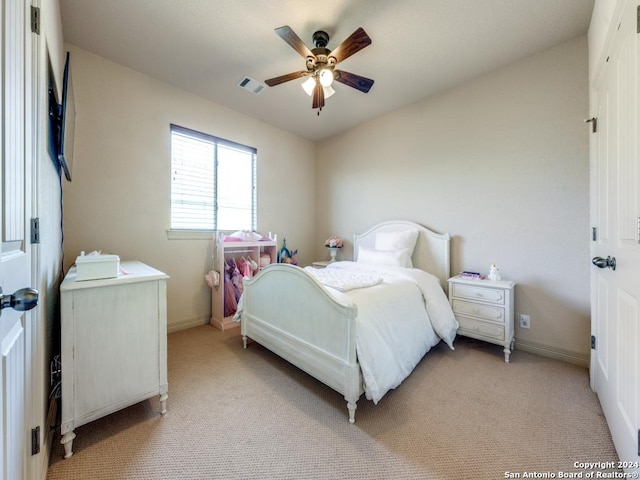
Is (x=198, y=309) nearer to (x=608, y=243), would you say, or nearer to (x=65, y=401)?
(x=65, y=401)

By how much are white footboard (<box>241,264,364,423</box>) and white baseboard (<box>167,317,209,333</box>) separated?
960 millimetres

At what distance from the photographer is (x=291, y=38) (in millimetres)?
1769

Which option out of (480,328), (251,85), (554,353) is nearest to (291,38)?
(251,85)

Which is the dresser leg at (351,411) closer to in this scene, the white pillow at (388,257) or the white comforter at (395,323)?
the white comforter at (395,323)

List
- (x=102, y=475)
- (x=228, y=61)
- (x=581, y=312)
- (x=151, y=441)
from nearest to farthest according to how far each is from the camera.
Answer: (x=102, y=475) < (x=151, y=441) < (x=581, y=312) < (x=228, y=61)

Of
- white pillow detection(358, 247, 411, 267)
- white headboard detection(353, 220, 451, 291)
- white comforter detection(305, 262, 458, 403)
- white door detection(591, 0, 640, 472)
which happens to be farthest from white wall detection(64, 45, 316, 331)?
white door detection(591, 0, 640, 472)

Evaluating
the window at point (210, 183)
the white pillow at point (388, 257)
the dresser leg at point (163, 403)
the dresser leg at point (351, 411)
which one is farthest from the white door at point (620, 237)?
the window at point (210, 183)

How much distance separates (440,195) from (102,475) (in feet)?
11.2

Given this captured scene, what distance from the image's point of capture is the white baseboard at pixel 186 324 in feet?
9.42

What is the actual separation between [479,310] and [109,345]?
2.81 meters

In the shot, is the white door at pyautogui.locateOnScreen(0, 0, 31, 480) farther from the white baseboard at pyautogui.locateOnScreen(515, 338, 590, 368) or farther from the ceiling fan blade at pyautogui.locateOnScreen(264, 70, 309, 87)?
the white baseboard at pyautogui.locateOnScreen(515, 338, 590, 368)

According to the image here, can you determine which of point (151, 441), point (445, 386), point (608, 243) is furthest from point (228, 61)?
point (445, 386)

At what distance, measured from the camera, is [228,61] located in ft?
8.07

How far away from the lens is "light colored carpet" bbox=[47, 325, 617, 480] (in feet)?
4.10
